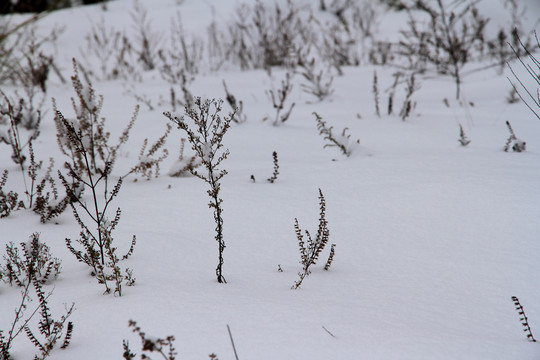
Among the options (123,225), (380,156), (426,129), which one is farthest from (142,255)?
(426,129)

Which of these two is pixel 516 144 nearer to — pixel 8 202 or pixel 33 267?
pixel 33 267

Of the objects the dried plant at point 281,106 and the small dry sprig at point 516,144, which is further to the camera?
the dried plant at point 281,106

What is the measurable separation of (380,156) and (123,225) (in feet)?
5.49

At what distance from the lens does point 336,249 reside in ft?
5.77

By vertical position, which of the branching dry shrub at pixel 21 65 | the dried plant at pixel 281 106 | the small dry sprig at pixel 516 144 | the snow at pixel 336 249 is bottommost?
the snow at pixel 336 249

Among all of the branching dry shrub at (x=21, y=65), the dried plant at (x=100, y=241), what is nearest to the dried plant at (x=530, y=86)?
the dried plant at (x=100, y=241)

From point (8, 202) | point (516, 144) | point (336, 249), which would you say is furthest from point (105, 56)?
point (336, 249)

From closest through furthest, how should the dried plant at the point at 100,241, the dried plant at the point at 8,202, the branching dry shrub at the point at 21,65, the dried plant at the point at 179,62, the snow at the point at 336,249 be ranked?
the snow at the point at 336,249 < the dried plant at the point at 100,241 < the dried plant at the point at 8,202 < the branching dry shrub at the point at 21,65 < the dried plant at the point at 179,62

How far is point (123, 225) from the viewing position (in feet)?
6.75

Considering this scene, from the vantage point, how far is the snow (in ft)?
3.70

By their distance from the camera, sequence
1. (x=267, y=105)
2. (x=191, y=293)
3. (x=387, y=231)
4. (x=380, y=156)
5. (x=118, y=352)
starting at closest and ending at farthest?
(x=118, y=352), (x=191, y=293), (x=387, y=231), (x=380, y=156), (x=267, y=105)

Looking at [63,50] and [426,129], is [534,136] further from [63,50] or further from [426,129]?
[63,50]

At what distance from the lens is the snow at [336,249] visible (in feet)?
3.70

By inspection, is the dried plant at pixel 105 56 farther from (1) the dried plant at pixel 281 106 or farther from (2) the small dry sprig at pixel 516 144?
(2) the small dry sprig at pixel 516 144
